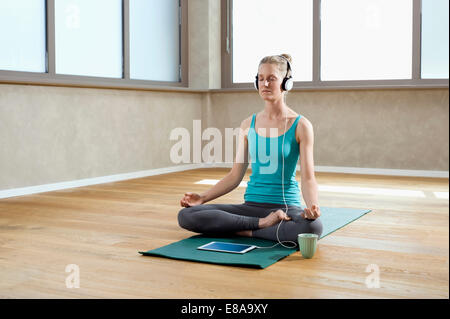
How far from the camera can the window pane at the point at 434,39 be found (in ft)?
15.9

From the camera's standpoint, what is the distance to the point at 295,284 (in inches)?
69.9

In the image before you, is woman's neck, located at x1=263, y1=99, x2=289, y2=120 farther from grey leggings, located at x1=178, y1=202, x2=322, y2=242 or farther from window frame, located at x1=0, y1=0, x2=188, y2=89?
window frame, located at x1=0, y1=0, x2=188, y2=89

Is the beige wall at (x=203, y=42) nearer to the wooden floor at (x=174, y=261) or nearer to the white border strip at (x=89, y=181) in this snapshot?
the white border strip at (x=89, y=181)

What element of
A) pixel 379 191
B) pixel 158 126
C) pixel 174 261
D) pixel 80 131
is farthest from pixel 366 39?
pixel 174 261

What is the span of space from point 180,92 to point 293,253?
136 inches

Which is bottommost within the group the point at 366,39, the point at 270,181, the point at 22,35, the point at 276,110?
the point at 270,181

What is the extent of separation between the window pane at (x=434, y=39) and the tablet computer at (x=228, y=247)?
3310mm

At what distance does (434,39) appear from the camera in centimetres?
487

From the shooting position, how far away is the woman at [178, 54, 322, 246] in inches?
90.2

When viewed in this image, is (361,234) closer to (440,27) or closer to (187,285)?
(187,285)

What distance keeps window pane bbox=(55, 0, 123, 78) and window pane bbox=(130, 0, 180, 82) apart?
0.19 meters

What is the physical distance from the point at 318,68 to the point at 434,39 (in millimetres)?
1009

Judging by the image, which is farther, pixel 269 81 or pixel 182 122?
pixel 182 122

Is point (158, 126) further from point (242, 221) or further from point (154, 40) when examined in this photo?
point (242, 221)
